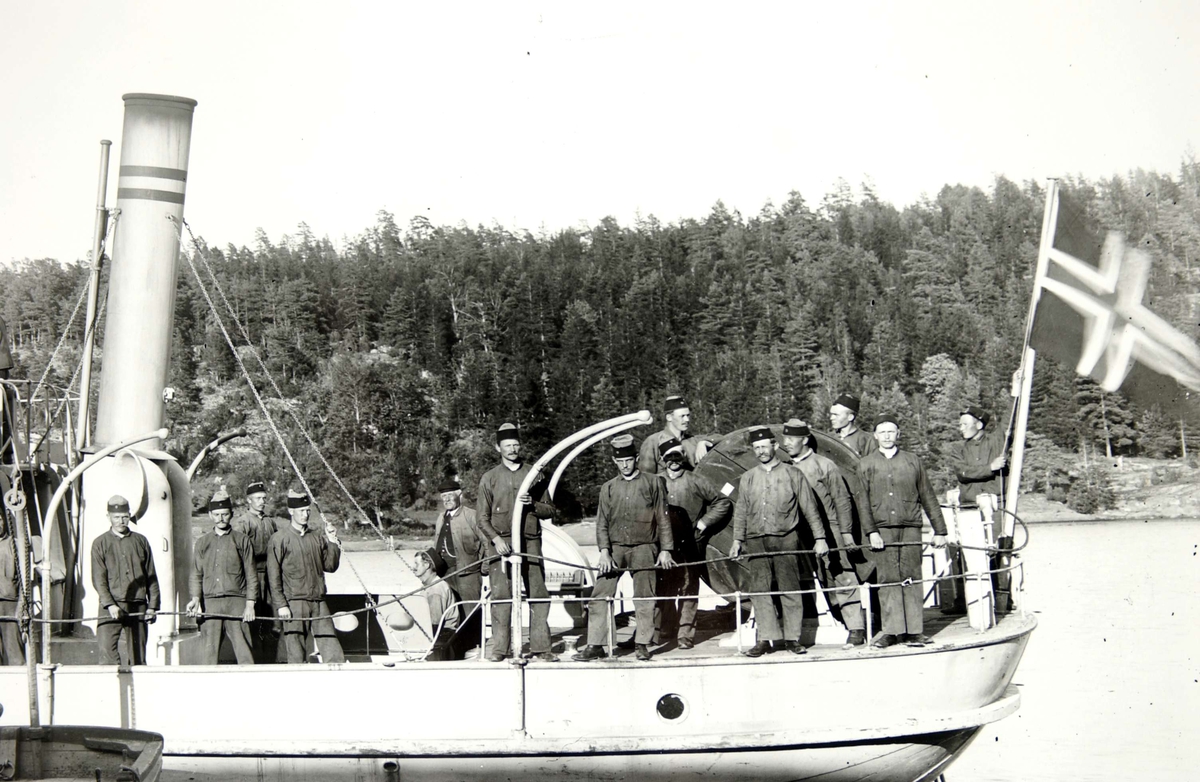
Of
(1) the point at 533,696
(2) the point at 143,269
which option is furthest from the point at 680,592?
(2) the point at 143,269

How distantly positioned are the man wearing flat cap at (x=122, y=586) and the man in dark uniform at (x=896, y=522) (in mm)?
5611

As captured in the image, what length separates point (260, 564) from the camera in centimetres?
1097

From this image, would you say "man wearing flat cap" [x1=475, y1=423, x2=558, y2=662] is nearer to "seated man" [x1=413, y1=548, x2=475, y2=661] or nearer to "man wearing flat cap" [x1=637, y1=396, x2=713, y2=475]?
"seated man" [x1=413, y1=548, x2=475, y2=661]

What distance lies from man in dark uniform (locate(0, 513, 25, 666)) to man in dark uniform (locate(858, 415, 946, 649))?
687 cm

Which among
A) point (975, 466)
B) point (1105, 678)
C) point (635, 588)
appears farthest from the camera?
point (1105, 678)

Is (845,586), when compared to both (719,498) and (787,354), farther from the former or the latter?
(787,354)

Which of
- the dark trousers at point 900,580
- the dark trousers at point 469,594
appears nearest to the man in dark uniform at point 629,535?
the dark trousers at point 469,594

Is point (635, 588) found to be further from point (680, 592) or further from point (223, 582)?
point (223, 582)

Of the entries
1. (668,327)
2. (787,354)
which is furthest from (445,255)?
(787,354)

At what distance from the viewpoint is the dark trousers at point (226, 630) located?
1080 cm

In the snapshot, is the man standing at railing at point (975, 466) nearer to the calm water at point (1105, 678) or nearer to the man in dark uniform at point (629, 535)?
the man in dark uniform at point (629, 535)

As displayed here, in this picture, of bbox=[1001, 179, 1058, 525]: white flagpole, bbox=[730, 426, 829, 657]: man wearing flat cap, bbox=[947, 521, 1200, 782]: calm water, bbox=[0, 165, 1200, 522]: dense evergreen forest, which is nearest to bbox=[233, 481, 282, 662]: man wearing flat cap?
bbox=[730, 426, 829, 657]: man wearing flat cap

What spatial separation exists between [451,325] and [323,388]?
34.9 feet

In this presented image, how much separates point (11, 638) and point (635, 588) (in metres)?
5.23
